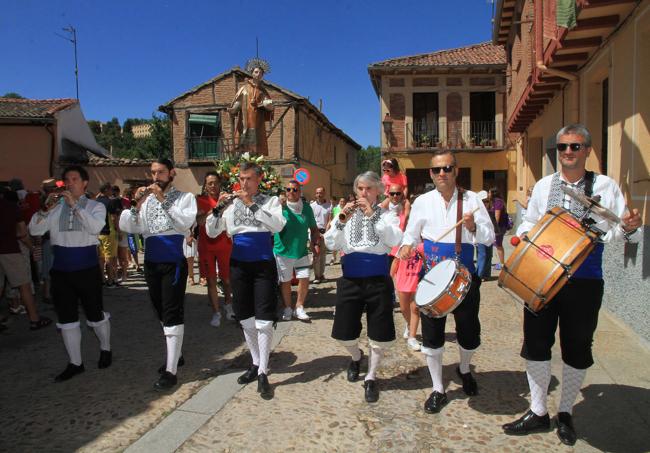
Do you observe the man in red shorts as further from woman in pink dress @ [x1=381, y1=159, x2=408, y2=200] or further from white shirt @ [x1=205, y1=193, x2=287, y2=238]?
woman in pink dress @ [x1=381, y1=159, x2=408, y2=200]

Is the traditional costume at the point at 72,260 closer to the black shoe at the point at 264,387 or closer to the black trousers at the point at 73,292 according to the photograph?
the black trousers at the point at 73,292

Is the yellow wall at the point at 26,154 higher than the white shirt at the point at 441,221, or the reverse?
the yellow wall at the point at 26,154

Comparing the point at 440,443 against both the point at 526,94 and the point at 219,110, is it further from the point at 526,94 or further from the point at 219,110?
the point at 219,110

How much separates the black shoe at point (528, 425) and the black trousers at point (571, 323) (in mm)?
385

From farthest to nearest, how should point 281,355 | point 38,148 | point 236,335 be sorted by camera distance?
point 38,148 < point 236,335 < point 281,355

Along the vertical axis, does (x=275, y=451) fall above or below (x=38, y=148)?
below

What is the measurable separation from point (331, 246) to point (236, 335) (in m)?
2.31

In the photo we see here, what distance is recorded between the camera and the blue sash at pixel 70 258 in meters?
4.26

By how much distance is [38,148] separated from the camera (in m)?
18.5

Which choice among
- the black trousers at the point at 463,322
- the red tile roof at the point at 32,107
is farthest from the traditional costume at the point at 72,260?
the red tile roof at the point at 32,107

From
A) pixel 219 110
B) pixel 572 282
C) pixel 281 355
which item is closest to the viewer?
pixel 572 282

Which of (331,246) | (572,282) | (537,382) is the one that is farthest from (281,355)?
(572,282)

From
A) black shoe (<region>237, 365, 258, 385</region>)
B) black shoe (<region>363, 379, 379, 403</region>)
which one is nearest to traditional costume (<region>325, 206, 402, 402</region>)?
black shoe (<region>363, 379, 379, 403</region>)

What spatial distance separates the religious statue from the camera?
20.8 ft
